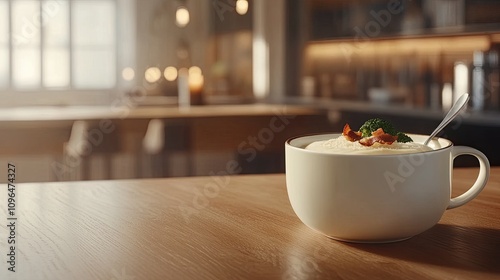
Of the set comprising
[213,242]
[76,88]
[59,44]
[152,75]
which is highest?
[59,44]

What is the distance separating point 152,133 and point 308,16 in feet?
6.16

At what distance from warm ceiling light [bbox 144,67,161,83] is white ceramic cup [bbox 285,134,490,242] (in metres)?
6.26

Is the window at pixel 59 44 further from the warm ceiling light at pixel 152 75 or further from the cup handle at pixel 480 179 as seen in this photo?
the cup handle at pixel 480 179

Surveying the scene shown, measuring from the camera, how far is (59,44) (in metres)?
6.74

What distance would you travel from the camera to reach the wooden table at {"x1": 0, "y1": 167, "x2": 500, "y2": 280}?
548 millimetres

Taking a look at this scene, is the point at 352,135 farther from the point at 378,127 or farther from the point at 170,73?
the point at 170,73

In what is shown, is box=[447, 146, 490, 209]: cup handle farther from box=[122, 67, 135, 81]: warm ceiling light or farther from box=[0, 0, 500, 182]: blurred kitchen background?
box=[122, 67, 135, 81]: warm ceiling light

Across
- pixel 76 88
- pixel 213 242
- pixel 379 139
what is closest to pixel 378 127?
pixel 379 139

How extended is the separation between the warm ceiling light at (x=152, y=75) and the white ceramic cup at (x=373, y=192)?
6.26 m

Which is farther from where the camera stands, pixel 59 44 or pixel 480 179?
pixel 59 44

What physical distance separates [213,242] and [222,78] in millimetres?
6072

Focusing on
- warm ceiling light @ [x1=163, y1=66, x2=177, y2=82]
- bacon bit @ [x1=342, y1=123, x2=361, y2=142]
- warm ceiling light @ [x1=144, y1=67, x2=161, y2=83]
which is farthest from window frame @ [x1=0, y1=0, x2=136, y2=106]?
bacon bit @ [x1=342, y1=123, x2=361, y2=142]

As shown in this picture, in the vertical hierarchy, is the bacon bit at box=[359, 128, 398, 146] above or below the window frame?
below

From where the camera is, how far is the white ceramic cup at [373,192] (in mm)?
603
